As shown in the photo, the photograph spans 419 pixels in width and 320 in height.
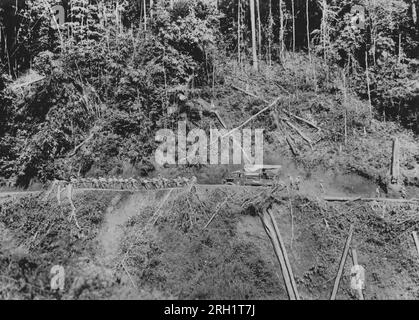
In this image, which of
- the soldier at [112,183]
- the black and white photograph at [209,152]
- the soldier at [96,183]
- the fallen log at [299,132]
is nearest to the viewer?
the black and white photograph at [209,152]

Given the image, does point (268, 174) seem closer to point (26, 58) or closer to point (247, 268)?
point (247, 268)

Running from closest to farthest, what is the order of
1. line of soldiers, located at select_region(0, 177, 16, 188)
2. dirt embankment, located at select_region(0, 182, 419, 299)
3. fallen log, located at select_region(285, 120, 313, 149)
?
dirt embankment, located at select_region(0, 182, 419, 299) → fallen log, located at select_region(285, 120, 313, 149) → line of soldiers, located at select_region(0, 177, 16, 188)

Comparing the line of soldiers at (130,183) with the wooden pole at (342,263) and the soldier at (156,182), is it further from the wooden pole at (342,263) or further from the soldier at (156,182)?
the wooden pole at (342,263)

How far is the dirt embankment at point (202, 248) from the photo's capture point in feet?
32.7

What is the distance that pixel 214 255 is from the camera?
10.4 meters

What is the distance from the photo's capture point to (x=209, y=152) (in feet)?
44.2

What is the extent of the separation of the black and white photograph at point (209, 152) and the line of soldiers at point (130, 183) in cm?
4

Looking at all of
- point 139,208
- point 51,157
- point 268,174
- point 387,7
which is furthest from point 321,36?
point 51,157

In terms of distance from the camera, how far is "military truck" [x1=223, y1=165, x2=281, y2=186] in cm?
1197

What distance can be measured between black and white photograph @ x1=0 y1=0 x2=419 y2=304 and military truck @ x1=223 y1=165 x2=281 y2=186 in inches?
2.1

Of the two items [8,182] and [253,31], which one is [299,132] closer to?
[253,31]

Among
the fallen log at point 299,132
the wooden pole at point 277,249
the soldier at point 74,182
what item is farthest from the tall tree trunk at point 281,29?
the soldier at point 74,182

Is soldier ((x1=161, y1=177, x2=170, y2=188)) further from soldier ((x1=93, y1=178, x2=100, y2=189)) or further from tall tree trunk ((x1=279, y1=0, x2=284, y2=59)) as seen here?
tall tree trunk ((x1=279, y1=0, x2=284, y2=59))

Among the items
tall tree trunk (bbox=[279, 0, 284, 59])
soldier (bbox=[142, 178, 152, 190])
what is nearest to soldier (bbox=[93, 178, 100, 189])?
soldier (bbox=[142, 178, 152, 190])
